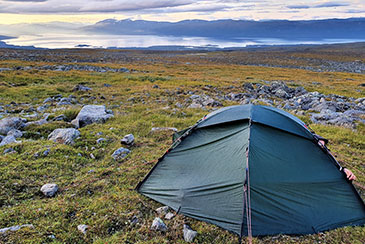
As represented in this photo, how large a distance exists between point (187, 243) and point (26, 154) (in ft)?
17.6

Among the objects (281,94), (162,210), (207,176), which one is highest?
(207,176)

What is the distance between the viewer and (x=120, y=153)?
7625 millimetres

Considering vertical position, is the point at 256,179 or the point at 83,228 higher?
the point at 256,179

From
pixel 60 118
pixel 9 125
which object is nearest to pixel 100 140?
pixel 60 118

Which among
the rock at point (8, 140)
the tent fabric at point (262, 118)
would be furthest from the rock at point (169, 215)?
the rock at point (8, 140)

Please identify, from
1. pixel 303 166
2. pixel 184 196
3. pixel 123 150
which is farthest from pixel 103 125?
pixel 303 166

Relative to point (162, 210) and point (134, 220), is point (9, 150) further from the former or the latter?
point (162, 210)

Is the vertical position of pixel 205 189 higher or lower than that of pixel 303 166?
lower

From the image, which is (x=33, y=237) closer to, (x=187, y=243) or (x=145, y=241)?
(x=145, y=241)

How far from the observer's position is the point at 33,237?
161 inches

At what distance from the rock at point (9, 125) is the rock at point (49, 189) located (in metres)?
4.50

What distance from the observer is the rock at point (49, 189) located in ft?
18.2

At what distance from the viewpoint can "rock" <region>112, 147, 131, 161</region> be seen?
7.46m

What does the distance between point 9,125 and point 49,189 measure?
491 cm
